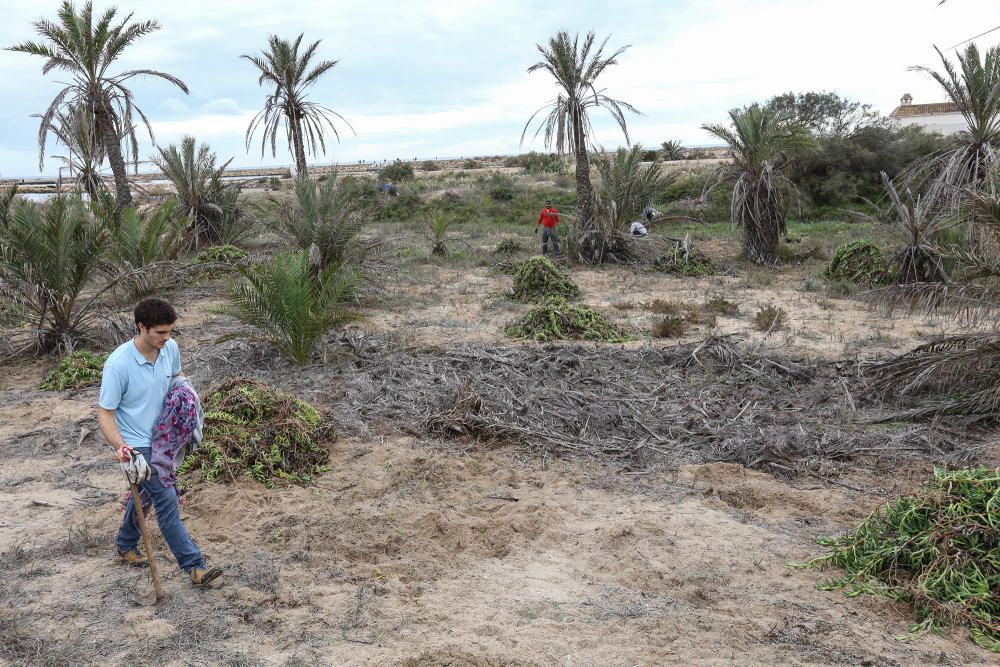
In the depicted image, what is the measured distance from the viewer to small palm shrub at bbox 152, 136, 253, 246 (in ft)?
53.4

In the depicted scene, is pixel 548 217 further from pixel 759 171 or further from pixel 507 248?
pixel 759 171

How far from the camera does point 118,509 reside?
15.3 feet

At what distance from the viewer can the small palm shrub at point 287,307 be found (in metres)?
7.61

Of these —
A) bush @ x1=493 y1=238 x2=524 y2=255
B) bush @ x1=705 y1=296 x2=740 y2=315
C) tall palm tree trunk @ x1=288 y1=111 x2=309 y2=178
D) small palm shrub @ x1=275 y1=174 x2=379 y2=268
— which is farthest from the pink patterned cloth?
tall palm tree trunk @ x1=288 y1=111 x2=309 y2=178

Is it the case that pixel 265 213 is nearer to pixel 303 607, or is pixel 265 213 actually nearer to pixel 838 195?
pixel 303 607

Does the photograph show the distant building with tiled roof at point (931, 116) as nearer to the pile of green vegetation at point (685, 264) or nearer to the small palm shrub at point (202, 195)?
the pile of green vegetation at point (685, 264)

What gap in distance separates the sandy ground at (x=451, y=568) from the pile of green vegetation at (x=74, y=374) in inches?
54.4

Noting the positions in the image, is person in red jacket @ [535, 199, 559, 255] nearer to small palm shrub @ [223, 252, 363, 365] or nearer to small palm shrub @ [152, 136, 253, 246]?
small palm shrub @ [152, 136, 253, 246]

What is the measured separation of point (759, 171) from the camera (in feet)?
49.2

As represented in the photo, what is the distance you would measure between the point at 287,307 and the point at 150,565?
14.4ft

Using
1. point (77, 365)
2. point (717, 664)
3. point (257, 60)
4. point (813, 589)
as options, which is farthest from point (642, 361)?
point (257, 60)

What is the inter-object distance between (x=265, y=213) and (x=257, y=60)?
7.31 metres

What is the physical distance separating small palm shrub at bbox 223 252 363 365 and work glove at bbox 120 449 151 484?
4.34 m

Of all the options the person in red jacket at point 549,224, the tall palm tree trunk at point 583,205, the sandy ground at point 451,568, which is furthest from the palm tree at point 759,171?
the sandy ground at point 451,568
